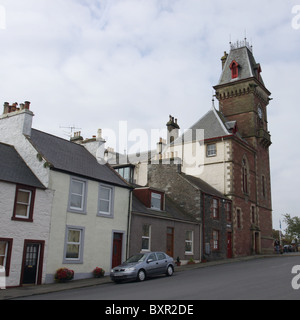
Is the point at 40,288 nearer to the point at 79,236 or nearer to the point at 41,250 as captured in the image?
the point at 41,250

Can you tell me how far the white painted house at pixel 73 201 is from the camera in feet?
63.6

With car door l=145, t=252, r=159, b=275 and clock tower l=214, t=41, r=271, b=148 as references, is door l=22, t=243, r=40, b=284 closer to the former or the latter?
car door l=145, t=252, r=159, b=275

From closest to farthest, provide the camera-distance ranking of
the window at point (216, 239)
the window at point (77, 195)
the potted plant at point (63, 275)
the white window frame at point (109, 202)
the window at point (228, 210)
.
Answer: the potted plant at point (63, 275) → the window at point (77, 195) → the white window frame at point (109, 202) → the window at point (216, 239) → the window at point (228, 210)

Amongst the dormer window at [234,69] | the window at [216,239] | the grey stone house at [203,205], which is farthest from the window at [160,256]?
the dormer window at [234,69]

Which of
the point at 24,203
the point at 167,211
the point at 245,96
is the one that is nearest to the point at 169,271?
the point at 167,211

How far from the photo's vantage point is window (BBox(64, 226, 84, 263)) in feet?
65.2

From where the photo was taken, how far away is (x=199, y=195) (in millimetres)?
30406

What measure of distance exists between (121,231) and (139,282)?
5495mm

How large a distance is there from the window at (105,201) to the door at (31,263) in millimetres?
4938

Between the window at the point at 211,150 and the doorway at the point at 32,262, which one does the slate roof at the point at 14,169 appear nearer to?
the doorway at the point at 32,262

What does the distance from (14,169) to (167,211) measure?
13.2 metres

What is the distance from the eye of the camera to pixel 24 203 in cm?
1825

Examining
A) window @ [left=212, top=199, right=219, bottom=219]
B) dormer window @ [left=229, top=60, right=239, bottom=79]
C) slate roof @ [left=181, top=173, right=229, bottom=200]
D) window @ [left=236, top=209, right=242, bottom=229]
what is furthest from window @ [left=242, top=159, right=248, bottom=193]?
dormer window @ [left=229, top=60, right=239, bottom=79]
